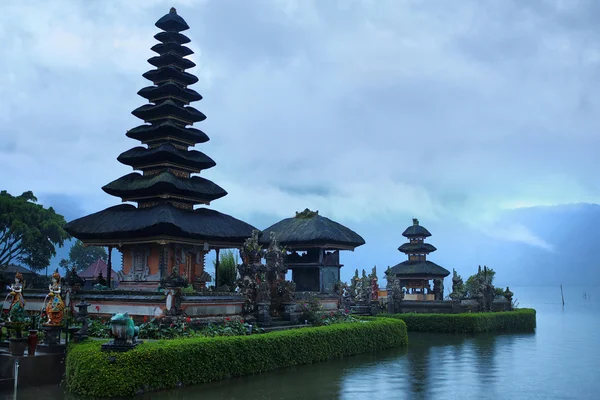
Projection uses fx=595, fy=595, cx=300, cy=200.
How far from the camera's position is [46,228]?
58.3 m

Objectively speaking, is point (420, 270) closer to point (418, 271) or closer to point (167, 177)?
point (418, 271)

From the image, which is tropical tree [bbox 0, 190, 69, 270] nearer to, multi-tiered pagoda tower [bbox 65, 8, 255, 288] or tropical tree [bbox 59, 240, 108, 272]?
multi-tiered pagoda tower [bbox 65, 8, 255, 288]

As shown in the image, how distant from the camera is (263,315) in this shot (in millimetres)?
25547

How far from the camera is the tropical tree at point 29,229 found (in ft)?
183

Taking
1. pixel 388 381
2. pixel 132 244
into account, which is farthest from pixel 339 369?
pixel 132 244

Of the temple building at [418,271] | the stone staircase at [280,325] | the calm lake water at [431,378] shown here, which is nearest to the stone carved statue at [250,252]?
the stone staircase at [280,325]

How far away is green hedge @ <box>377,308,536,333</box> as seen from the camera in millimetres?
40656

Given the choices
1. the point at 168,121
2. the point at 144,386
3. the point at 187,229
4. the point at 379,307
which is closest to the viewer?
the point at 144,386

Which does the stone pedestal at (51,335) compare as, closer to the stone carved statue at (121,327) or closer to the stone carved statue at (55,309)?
the stone carved statue at (55,309)

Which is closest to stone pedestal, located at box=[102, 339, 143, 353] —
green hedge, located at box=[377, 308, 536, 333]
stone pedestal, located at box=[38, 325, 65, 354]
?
stone pedestal, located at box=[38, 325, 65, 354]

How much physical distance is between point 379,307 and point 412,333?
4852mm

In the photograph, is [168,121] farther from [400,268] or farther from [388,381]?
[400,268]

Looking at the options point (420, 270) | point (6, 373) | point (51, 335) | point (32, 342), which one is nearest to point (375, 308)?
point (420, 270)

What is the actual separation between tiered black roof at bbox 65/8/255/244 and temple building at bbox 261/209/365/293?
430cm
